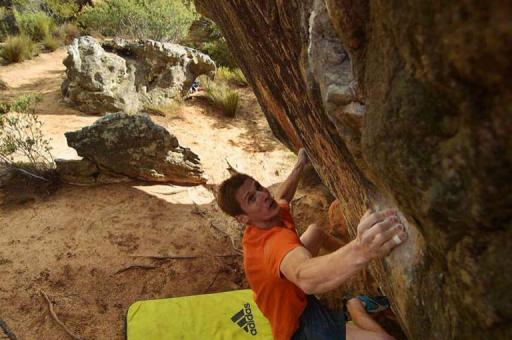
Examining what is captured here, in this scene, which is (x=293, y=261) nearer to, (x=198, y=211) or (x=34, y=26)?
(x=198, y=211)

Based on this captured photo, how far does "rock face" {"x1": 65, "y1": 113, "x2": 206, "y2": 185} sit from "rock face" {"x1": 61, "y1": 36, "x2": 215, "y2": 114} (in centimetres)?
262

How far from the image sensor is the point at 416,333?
1458 millimetres

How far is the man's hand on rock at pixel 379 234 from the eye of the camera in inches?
50.3

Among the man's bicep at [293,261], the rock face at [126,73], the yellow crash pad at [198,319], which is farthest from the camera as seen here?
the rock face at [126,73]

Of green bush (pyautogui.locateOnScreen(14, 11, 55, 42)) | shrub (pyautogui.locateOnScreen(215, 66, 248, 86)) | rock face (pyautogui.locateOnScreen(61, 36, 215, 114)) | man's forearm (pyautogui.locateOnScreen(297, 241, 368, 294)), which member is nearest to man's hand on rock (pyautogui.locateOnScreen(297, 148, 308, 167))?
man's forearm (pyautogui.locateOnScreen(297, 241, 368, 294))

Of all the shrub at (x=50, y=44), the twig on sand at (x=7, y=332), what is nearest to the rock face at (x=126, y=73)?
the shrub at (x=50, y=44)

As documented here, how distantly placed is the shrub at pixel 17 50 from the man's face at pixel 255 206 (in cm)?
1010

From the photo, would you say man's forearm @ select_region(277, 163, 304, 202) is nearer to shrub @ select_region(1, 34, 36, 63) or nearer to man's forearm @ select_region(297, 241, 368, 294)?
man's forearm @ select_region(297, 241, 368, 294)

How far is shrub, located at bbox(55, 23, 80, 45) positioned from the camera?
11.6 m

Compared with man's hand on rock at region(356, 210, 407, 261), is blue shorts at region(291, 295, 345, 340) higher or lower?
lower

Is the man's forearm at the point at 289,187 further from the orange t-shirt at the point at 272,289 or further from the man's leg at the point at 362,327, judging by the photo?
the man's leg at the point at 362,327

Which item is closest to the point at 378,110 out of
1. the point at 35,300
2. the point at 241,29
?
the point at 241,29

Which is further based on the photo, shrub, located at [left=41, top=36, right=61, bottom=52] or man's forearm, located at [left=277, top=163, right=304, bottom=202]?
shrub, located at [left=41, top=36, right=61, bottom=52]

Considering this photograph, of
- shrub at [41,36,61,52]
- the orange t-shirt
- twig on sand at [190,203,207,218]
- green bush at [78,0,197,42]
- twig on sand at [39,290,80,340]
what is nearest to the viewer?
the orange t-shirt
